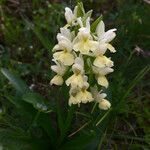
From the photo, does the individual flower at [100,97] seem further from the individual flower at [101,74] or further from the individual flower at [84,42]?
the individual flower at [84,42]

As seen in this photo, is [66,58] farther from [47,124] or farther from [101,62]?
[47,124]

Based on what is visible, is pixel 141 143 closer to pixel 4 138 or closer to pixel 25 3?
pixel 4 138

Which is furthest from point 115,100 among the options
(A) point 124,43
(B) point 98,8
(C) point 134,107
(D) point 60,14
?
(B) point 98,8

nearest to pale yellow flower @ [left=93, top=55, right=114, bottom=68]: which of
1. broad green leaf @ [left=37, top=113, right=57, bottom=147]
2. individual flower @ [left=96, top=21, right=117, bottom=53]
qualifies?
individual flower @ [left=96, top=21, right=117, bottom=53]

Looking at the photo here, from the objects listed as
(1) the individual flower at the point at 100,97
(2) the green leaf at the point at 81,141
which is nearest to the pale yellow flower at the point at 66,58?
(1) the individual flower at the point at 100,97

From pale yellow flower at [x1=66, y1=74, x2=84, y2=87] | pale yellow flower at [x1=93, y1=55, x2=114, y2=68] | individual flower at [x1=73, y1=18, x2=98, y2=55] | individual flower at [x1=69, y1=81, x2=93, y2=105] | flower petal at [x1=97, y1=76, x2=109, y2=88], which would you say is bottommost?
individual flower at [x1=69, y1=81, x2=93, y2=105]

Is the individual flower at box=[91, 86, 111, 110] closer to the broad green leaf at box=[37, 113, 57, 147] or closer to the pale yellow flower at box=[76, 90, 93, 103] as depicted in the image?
the pale yellow flower at box=[76, 90, 93, 103]

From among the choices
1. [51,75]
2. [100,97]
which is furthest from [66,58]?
[51,75]
